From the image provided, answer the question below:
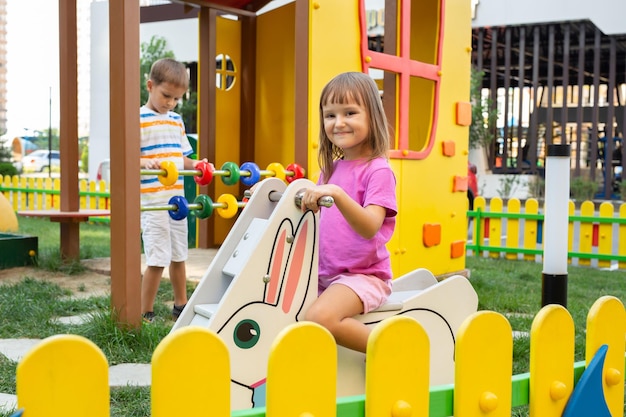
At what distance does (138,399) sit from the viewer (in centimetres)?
221

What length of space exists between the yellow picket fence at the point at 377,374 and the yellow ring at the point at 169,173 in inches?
76.1

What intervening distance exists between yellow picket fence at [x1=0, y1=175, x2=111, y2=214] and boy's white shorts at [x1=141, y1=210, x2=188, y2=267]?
6.15 metres

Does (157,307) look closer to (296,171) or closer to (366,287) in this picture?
(296,171)

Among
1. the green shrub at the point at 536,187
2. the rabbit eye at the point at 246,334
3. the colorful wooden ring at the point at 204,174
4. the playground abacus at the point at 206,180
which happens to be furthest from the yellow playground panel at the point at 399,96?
the green shrub at the point at 536,187

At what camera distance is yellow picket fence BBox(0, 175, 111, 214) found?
9.69m

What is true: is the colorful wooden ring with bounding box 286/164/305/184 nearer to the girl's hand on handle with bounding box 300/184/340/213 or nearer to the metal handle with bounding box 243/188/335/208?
the metal handle with bounding box 243/188/335/208

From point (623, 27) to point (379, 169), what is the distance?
52.4 feet

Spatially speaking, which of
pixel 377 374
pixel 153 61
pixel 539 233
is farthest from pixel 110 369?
pixel 153 61

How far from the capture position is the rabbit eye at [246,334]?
1.88m

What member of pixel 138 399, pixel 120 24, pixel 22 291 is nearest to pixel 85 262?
pixel 22 291

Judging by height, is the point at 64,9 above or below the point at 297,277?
above

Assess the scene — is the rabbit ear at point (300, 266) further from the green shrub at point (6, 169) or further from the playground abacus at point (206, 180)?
the green shrub at point (6, 169)

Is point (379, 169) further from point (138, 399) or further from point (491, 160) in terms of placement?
point (491, 160)

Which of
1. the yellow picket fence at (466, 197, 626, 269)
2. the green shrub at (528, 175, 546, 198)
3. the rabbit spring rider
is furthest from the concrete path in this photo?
the green shrub at (528, 175, 546, 198)
